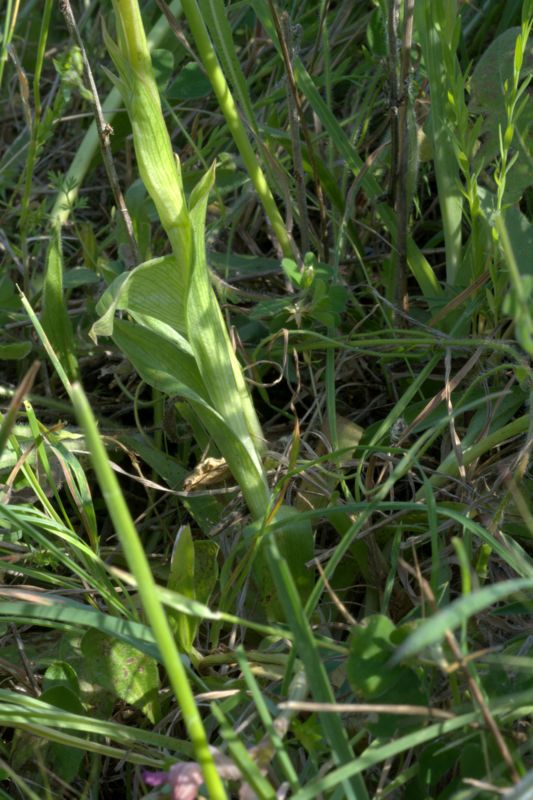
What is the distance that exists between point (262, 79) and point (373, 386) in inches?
30.7

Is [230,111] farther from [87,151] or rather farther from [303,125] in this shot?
[87,151]

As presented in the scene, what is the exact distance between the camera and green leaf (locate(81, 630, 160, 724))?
3.22 feet

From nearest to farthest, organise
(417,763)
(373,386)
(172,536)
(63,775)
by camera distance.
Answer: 1. (417,763)
2. (63,775)
3. (172,536)
4. (373,386)

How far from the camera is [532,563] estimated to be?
102 centimetres

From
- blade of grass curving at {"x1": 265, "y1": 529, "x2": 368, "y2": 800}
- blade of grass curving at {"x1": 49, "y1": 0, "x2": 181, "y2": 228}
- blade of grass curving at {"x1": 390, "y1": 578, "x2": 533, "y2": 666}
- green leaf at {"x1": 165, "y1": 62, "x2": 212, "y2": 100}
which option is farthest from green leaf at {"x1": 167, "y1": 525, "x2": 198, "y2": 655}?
green leaf at {"x1": 165, "y1": 62, "x2": 212, "y2": 100}

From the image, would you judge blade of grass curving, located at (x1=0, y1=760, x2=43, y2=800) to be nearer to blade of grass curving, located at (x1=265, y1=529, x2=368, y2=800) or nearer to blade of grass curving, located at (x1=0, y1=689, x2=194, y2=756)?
blade of grass curving, located at (x1=0, y1=689, x2=194, y2=756)

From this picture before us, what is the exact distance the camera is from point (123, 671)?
989 millimetres

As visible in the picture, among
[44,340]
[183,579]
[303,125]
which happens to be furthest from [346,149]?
[183,579]

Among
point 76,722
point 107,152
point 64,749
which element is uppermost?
point 107,152

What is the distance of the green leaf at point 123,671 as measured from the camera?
3.22 feet

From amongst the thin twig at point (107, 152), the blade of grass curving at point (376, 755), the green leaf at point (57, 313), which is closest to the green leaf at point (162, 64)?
the thin twig at point (107, 152)

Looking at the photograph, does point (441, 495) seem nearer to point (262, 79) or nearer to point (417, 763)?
point (417, 763)

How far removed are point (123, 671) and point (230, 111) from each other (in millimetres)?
761

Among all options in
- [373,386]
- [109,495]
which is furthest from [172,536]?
[109,495]
